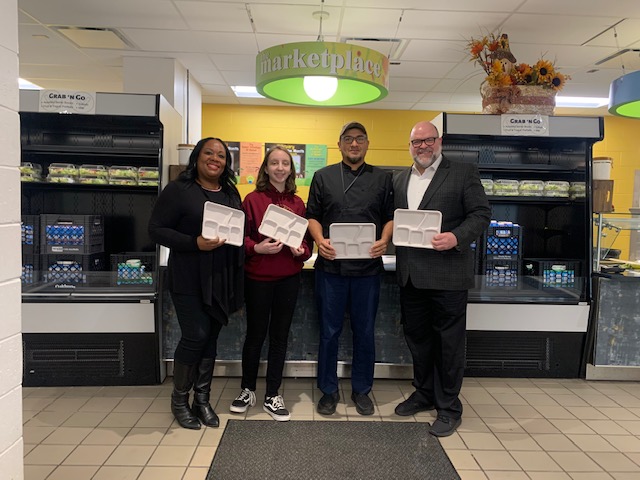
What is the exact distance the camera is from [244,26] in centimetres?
438

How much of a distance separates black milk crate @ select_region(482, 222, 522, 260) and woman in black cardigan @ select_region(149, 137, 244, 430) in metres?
2.05

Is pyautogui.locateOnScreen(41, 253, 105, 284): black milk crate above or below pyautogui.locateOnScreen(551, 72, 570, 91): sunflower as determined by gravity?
below

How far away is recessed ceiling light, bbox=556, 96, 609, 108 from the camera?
21.9 ft

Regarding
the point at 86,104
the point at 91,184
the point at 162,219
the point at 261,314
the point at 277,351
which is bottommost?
the point at 277,351

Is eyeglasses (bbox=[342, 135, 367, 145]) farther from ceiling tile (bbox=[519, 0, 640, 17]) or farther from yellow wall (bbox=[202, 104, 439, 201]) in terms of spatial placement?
yellow wall (bbox=[202, 104, 439, 201])

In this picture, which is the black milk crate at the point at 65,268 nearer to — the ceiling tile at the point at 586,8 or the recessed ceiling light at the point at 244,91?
the recessed ceiling light at the point at 244,91

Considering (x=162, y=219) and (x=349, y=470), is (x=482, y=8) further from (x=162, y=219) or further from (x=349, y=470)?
(x=349, y=470)

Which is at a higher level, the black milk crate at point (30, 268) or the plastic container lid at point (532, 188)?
the plastic container lid at point (532, 188)

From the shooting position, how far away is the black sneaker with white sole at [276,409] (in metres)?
2.84

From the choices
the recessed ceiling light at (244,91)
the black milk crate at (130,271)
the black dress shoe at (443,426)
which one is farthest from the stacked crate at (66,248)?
the recessed ceiling light at (244,91)

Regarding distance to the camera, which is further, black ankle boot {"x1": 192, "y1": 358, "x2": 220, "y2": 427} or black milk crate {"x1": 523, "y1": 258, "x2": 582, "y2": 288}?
black milk crate {"x1": 523, "y1": 258, "x2": 582, "y2": 288}

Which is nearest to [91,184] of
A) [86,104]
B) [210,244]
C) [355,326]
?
[86,104]

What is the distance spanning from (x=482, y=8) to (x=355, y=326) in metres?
2.89

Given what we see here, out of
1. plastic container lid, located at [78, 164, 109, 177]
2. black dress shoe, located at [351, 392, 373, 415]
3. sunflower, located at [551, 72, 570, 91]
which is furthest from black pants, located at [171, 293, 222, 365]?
sunflower, located at [551, 72, 570, 91]
